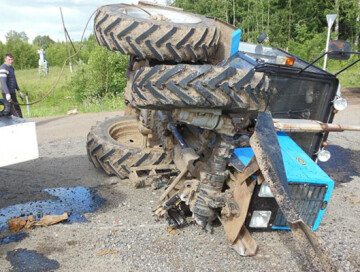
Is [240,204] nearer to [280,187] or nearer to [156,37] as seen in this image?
[280,187]

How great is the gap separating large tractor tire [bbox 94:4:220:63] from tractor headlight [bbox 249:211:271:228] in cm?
220

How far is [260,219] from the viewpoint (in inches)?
131

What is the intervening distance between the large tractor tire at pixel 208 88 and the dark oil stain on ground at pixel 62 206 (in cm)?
193

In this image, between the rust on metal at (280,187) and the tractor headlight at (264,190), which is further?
the tractor headlight at (264,190)

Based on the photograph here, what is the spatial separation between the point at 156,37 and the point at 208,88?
2003 mm

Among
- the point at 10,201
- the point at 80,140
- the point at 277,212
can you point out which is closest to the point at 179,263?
the point at 277,212

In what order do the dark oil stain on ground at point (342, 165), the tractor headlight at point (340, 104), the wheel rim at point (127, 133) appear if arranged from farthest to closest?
1. the wheel rim at point (127, 133)
2. the dark oil stain on ground at point (342, 165)
3. the tractor headlight at point (340, 104)

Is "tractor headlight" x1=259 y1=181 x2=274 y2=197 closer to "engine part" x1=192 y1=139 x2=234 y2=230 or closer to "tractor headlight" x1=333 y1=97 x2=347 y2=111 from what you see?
"engine part" x1=192 y1=139 x2=234 y2=230

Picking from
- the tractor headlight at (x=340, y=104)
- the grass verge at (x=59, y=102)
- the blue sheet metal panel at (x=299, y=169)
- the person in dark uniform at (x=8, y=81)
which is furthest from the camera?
the grass verge at (x=59, y=102)

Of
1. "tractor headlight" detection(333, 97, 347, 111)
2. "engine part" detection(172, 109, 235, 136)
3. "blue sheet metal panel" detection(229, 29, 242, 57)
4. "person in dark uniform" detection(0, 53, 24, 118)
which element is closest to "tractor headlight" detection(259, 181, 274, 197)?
"engine part" detection(172, 109, 235, 136)

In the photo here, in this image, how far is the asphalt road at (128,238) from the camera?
3.14 m

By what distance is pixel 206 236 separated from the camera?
361 centimetres

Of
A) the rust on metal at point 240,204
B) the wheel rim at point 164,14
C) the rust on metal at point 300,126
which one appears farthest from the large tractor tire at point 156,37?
the rust on metal at point 240,204

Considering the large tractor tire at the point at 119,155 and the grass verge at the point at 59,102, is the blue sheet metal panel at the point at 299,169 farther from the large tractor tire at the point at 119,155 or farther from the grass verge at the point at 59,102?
the grass verge at the point at 59,102
